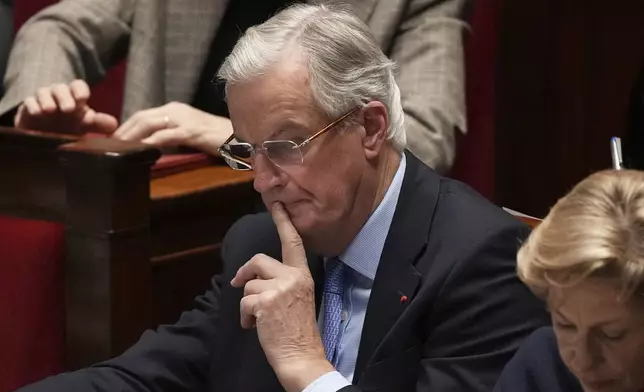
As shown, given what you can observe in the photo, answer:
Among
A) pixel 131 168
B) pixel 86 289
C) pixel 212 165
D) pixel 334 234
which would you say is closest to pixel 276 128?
pixel 334 234

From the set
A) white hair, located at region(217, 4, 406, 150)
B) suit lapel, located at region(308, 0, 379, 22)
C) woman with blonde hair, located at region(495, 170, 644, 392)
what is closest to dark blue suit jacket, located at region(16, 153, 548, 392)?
white hair, located at region(217, 4, 406, 150)

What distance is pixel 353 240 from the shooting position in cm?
137

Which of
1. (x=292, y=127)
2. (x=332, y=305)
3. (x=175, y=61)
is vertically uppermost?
(x=292, y=127)

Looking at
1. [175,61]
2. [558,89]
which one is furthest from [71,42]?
[558,89]

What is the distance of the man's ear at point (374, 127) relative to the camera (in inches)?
52.3

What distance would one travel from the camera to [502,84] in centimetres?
256

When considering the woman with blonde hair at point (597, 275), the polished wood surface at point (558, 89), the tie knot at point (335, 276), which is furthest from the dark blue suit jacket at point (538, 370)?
the polished wood surface at point (558, 89)

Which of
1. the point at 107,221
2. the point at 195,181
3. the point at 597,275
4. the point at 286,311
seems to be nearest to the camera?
the point at 597,275

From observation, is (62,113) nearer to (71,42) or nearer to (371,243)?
(71,42)

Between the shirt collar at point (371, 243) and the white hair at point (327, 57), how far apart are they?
0.09 metres

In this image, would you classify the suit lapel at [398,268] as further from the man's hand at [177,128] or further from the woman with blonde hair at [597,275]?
the man's hand at [177,128]

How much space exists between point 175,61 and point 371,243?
96 cm

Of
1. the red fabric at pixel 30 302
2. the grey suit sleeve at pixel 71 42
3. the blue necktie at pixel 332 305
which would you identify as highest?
the grey suit sleeve at pixel 71 42

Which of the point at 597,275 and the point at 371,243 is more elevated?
the point at 597,275
